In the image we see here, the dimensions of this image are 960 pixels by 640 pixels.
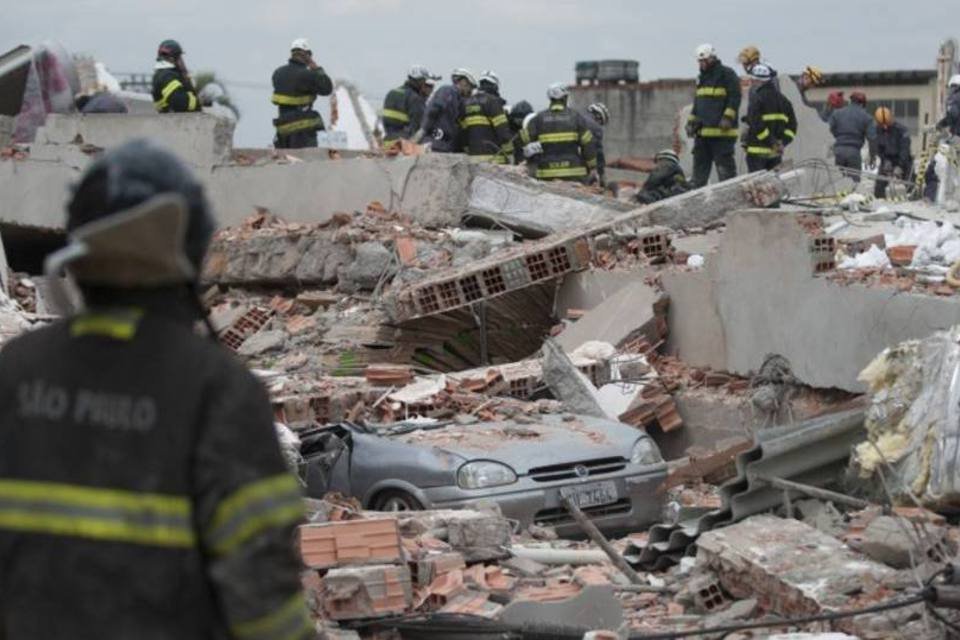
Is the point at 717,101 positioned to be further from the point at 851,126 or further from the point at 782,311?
the point at 782,311

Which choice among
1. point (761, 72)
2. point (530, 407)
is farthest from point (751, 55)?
point (530, 407)

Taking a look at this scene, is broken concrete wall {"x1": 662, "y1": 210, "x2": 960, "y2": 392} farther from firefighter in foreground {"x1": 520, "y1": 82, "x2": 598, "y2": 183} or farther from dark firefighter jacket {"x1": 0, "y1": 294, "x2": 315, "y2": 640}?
dark firefighter jacket {"x1": 0, "y1": 294, "x2": 315, "y2": 640}

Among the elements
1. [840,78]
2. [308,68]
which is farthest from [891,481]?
[840,78]

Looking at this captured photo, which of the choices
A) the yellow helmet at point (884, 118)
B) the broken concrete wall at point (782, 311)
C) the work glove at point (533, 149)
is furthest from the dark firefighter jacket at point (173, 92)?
the yellow helmet at point (884, 118)

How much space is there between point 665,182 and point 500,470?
9904mm

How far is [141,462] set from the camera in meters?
3.39

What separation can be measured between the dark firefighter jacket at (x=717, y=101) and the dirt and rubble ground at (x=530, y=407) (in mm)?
3239

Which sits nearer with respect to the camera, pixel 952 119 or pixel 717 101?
pixel 952 119

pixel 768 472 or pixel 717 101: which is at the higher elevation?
pixel 717 101

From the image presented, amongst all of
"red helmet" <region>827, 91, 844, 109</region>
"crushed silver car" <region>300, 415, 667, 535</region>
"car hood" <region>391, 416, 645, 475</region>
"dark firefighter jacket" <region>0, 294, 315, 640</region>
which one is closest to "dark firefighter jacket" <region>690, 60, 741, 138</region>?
"red helmet" <region>827, 91, 844, 109</region>

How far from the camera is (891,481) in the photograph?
31.3 ft

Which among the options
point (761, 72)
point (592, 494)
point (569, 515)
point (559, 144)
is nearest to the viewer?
point (569, 515)

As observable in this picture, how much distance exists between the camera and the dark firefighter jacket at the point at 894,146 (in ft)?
79.0

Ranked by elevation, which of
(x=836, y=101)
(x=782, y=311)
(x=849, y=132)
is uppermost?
(x=836, y=101)
